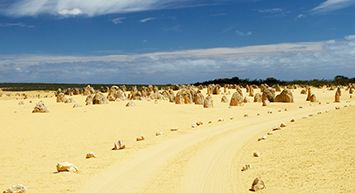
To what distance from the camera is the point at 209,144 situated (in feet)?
54.3

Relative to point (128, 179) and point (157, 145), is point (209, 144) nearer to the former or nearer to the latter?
point (157, 145)

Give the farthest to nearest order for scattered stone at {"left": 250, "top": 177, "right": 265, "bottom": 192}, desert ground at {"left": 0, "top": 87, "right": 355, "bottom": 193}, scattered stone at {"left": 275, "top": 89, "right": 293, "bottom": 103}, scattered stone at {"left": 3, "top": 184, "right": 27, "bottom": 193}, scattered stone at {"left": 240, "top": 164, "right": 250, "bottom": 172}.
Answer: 1. scattered stone at {"left": 275, "top": 89, "right": 293, "bottom": 103}
2. scattered stone at {"left": 240, "top": 164, "right": 250, "bottom": 172}
3. desert ground at {"left": 0, "top": 87, "right": 355, "bottom": 193}
4. scattered stone at {"left": 3, "top": 184, "right": 27, "bottom": 193}
5. scattered stone at {"left": 250, "top": 177, "right": 265, "bottom": 192}

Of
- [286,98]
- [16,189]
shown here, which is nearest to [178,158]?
[16,189]

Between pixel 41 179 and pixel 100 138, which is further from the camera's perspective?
pixel 100 138

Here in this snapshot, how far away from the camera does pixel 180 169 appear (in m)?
12.3

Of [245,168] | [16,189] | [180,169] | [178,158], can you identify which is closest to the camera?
[16,189]

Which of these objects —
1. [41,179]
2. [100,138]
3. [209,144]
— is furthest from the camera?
[100,138]

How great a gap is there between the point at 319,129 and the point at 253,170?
673cm

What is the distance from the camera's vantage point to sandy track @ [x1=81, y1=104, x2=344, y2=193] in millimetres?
10336

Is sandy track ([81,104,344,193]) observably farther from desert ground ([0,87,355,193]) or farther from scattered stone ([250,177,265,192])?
scattered stone ([250,177,265,192])

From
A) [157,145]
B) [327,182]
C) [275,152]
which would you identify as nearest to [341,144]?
[275,152]

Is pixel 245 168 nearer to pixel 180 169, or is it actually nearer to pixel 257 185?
pixel 180 169

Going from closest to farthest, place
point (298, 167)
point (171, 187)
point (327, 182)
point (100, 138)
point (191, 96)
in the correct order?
point (327, 182) → point (171, 187) → point (298, 167) → point (100, 138) → point (191, 96)

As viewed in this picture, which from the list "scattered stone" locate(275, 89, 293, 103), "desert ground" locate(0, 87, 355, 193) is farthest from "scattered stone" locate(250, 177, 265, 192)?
"scattered stone" locate(275, 89, 293, 103)
